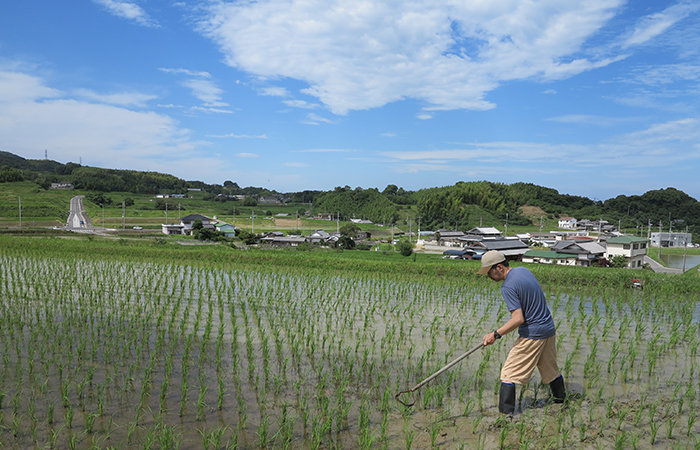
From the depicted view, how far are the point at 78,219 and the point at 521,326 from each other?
51.4 m

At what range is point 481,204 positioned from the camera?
64.2 meters

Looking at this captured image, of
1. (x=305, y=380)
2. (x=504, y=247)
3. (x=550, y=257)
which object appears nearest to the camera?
(x=305, y=380)

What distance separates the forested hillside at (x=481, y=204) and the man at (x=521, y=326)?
52.8m

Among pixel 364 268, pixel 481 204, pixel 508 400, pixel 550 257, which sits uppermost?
pixel 481 204

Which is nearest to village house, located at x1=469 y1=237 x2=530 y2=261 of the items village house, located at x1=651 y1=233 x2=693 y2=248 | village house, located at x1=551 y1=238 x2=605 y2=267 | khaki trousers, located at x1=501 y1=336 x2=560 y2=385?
village house, located at x1=551 y1=238 x2=605 y2=267

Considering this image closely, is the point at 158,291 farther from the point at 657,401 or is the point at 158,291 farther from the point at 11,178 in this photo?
the point at 11,178

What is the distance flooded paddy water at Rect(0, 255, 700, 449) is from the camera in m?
3.19

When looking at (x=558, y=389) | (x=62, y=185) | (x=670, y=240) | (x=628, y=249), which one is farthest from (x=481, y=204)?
(x=62, y=185)

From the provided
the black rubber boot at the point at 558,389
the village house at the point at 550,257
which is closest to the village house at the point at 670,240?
the village house at the point at 550,257

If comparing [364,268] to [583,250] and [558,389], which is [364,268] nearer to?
[558,389]

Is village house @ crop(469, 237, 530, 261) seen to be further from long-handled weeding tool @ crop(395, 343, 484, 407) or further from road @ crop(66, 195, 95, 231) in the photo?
road @ crop(66, 195, 95, 231)

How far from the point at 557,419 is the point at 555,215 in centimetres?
7333

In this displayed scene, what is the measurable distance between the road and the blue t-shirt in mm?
41894

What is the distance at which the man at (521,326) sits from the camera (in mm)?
3393
